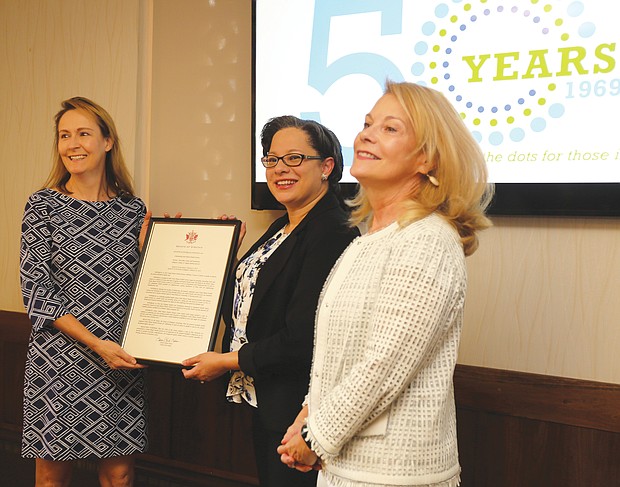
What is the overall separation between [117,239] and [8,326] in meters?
1.57

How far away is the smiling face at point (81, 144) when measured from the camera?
8.96 ft

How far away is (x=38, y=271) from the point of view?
2586mm

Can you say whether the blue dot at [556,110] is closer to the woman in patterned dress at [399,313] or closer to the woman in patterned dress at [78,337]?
the woman in patterned dress at [399,313]

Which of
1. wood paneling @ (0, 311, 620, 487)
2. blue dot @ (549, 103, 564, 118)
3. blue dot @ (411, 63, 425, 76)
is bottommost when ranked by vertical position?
wood paneling @ (0, 311, 620, 487)

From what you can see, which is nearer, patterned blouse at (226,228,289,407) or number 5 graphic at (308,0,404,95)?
patterned blouse at (226,228,289,407)

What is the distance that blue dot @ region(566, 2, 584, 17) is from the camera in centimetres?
234

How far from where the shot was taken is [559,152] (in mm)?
2396

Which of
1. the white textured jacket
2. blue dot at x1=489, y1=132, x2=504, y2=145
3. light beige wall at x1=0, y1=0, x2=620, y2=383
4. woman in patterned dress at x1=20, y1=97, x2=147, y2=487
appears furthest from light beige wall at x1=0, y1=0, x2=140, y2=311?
the white textured jacket

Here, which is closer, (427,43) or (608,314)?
(608,314)

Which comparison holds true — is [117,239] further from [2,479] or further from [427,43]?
[2,479]

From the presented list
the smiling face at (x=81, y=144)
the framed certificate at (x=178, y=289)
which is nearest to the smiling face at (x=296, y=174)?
the framed certificate at (x=178, y=289)

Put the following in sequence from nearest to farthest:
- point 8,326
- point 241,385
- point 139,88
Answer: point 241,385, point 139,88, point 8,326

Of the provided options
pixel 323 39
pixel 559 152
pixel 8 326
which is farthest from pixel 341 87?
pixel 8 326

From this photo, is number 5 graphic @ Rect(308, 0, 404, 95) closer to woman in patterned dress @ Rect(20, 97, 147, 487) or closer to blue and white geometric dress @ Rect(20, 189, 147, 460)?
woman in patterned dress @ Rect(20, 97, 147, 487)
